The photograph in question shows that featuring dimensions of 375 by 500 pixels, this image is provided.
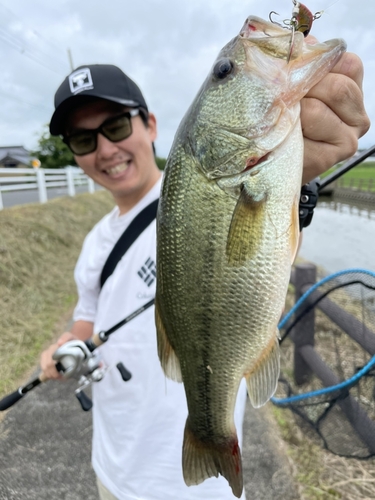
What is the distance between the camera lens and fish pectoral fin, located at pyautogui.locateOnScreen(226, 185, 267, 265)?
3.84ft

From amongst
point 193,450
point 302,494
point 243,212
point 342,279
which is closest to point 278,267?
point 243,212

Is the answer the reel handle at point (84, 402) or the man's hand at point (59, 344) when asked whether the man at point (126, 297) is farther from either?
the reel handle at point (84, 402)

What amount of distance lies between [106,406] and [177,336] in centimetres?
84

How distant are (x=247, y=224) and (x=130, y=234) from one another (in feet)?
3.44

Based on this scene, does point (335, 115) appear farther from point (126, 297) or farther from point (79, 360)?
point (79, 360)

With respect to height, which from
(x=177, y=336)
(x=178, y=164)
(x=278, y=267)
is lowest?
(x=177, y=336)

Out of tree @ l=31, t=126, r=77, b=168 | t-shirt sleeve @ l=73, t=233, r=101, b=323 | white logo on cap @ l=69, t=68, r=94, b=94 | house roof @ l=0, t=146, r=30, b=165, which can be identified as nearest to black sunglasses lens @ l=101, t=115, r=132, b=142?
white logo on cap @ l=69, t=68, r=94, b=94

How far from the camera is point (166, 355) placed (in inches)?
56.4

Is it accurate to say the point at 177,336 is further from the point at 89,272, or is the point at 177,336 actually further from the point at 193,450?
the point at 89,272

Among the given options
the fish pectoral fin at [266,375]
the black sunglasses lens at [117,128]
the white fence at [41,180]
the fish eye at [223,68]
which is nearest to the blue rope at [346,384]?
the fish pectoral fin at [266,375]

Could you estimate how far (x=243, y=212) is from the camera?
118cm

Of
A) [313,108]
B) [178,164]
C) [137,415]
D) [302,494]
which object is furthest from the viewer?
[302,494]

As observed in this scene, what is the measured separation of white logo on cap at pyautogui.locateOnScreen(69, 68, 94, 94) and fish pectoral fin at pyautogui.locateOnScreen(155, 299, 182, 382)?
4.24 feet

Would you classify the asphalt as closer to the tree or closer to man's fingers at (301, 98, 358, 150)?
man's fingers at (301, 98, 358, 150)
